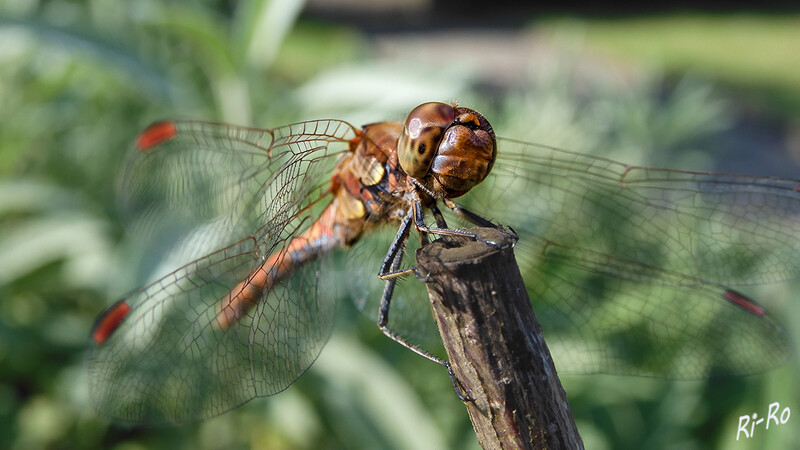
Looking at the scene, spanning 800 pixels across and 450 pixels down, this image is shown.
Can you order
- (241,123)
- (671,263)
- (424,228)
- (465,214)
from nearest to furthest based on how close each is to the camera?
(424,228), (465,214), (671,263), (241,123)

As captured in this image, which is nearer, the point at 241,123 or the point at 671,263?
the point at 671,263

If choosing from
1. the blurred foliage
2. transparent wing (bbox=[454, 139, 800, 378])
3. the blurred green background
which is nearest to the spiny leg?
transparent wing (bbox=[454, 139, 800, 378])

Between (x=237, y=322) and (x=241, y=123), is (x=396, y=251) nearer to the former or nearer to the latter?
(x=237, y=322)

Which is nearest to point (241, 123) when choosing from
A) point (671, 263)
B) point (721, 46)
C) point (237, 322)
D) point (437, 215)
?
point (237, 322)

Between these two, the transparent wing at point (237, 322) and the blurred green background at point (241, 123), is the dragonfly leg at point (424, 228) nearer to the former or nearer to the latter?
the transparent wing at point (237, 322)

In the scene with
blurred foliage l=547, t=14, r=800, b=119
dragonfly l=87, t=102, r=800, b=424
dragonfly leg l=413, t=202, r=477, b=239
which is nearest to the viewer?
dragonfly leg l=413, t=202, r=477, b=239

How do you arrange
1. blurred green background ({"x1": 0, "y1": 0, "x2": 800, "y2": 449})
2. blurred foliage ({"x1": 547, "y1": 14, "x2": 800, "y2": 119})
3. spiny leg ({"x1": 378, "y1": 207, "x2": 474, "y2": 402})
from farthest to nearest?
1. blurred foliage ({"x1": 547, "y1": 14, "x2": 800, "y2": 119})
2. blurred green background ({"x1": 0, "y1": 0, "x2": 800, "y2": 449})
3. spiny leg ({"x1": 378, "y1": 207, "x2": 474, "y2": 402})

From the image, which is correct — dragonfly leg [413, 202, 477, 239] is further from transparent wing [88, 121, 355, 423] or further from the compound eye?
transparent wing [88, 121, 355, 423]

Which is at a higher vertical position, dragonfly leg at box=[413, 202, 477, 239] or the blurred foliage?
the blurred foliage
